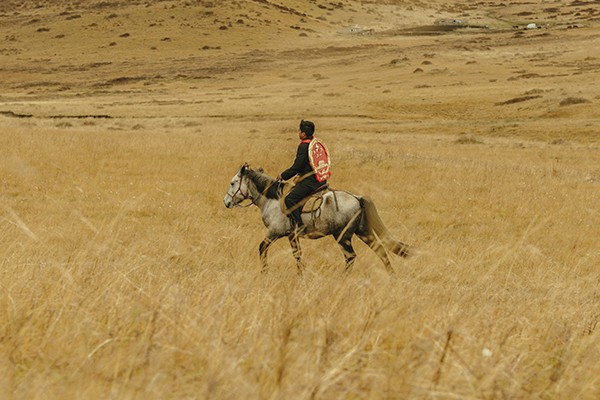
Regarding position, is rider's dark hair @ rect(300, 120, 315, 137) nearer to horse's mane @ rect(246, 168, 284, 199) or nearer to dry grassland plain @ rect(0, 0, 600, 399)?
horse's mane @ rect(246, 168, 284, 199)

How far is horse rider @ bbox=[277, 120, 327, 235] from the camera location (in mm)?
10039

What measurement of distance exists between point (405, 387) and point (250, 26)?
116 meters

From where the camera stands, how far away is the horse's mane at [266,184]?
1092 cm

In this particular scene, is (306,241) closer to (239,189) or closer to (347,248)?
(239,189)

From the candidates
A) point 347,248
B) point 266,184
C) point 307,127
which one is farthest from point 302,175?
point 347,248

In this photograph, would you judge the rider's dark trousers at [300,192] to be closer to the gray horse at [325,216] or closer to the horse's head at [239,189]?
Result: the gray horse at [325,216]

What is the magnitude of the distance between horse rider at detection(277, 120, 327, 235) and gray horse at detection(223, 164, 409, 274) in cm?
17

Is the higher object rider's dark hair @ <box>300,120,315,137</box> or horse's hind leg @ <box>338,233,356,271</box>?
rider's dark hair @ <box>300,120,315,137</box>

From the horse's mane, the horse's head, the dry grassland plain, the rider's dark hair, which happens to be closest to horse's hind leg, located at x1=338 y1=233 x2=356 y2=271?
the dry grassland plain

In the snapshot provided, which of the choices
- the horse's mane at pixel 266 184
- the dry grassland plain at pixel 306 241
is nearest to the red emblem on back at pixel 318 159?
the horse's mane at pixel 266 184

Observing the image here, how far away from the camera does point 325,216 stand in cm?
1034

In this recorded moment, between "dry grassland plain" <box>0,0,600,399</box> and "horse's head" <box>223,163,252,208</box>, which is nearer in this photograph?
"dry grassland plain" <box>0,0,600,399</box>

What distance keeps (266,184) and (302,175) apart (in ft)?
3.53

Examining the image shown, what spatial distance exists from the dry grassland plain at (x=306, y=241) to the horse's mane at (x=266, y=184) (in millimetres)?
1160
